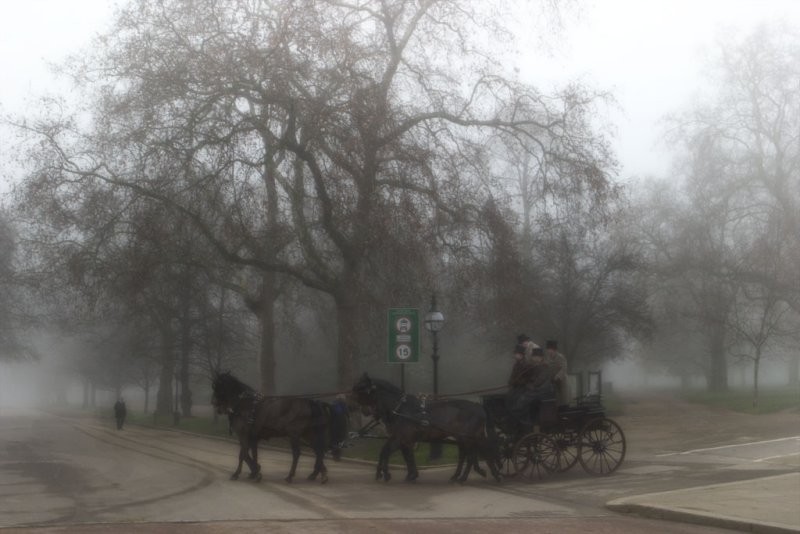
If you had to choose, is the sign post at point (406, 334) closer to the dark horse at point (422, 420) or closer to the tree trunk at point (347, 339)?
the dark horse at point (422, 420)

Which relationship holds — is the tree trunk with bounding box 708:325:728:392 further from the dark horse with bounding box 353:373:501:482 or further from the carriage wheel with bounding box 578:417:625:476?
the dark horse with bounding box 353:373:501:482

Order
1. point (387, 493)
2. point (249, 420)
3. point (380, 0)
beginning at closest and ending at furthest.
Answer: point (387, 493) → point (249, 420) → point (380, 0)

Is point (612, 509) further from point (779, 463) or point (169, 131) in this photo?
point (169, 131)

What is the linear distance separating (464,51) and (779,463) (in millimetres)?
14064

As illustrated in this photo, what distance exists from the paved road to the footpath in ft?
0.91

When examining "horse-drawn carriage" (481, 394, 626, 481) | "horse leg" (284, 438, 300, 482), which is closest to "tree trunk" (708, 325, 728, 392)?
"horse-drawn carriage" (481, 394, 626, 481)

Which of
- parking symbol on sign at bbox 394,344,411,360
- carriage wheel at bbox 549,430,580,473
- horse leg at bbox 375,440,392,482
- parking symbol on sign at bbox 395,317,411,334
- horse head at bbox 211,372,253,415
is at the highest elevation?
parking symbol on sign at bbox 395,317,411,334

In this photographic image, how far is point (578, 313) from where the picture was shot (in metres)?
40.7

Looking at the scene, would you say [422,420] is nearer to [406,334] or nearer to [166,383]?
[406,334]

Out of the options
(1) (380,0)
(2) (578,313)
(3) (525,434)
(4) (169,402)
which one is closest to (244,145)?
(1) (380,0)

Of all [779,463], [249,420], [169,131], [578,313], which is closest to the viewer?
[249,420]

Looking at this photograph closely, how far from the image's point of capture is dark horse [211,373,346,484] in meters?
17.4

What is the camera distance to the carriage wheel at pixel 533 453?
17453 millimetres

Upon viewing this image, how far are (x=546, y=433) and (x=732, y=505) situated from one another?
4633mm
